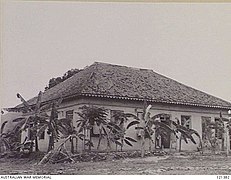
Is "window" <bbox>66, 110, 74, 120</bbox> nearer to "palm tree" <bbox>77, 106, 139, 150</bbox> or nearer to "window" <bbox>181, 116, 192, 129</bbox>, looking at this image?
"palm tree" <bbox>77, 106, 139, 150</bbox>

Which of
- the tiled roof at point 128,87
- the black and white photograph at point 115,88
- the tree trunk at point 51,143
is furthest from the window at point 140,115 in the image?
the tree trunk at point 51,143

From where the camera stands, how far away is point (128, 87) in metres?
3.52

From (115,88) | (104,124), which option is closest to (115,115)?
(104,124)

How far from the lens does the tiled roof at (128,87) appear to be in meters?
3.42

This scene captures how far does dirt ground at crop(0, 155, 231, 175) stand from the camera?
132 inches

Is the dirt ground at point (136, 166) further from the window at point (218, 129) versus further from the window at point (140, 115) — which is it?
the window at point (140, 115)

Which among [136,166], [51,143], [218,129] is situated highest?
[218,129]

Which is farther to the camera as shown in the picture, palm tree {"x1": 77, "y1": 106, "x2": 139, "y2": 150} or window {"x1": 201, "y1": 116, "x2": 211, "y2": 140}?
window {"x1": 201, "y1": 116, "x2": 211, "y2": 140}

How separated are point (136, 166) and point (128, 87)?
575 millimetres

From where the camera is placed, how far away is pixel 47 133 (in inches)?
133

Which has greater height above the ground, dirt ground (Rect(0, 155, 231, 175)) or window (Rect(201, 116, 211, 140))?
window (Rect(201, 116, 211, 140))

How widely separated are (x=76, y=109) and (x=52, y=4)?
782mm

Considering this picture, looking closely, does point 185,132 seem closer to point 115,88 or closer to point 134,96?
point 134,96

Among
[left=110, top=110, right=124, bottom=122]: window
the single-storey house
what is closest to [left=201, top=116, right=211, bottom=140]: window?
the single-storey house
